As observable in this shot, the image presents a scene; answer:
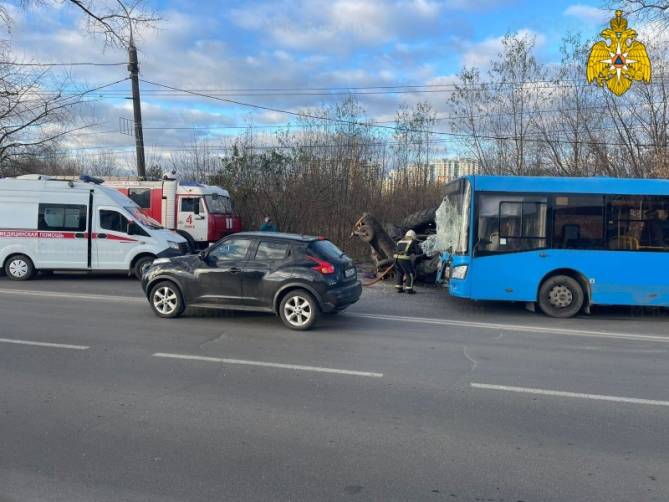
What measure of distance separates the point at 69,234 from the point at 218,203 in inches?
300

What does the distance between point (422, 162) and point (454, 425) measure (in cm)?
2296

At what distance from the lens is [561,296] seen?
11.2 metres

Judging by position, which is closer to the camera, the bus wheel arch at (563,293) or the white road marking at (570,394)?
the white road marking at (570,394)

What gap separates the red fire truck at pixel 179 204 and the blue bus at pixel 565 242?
12198 millimetres

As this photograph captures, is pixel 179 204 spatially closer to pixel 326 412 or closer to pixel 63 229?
pixel 63 229

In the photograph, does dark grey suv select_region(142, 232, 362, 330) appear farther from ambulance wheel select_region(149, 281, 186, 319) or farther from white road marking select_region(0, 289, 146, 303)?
white road marking select_region(0, 289, 146, 303)

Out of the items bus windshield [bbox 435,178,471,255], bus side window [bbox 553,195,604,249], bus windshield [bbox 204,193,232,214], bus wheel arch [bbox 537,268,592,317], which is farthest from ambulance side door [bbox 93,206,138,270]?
bus side window [bbox 553,195,604,249]

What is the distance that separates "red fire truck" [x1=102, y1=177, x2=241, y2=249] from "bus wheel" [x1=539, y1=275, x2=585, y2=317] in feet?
43.9

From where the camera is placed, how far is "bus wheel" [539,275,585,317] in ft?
36.5

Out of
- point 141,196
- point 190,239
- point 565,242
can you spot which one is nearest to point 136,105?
point 141,196

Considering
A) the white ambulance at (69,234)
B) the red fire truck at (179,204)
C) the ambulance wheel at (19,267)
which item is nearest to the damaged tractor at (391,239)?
the white ambulance at (69,234)

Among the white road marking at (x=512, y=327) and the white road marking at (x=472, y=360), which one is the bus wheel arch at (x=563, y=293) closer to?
the white road marking at (x=512, y=327)

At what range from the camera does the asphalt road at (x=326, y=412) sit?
393cm

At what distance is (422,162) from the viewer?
2706cm
